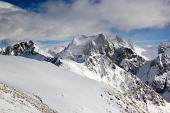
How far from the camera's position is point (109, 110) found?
118 feet

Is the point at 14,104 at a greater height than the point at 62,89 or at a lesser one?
greater

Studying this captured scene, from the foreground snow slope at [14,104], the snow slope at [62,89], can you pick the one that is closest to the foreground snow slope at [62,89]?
the snow slope at [62,89]

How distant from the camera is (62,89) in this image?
36781 millimetres

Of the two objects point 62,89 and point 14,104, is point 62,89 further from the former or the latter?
point 14,104

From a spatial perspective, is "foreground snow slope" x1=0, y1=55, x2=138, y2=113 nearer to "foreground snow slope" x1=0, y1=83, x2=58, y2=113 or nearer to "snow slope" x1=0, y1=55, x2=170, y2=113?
"snow slope" x1=0, y1=55, x2=170, y2=113

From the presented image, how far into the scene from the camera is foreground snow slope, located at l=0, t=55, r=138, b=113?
101 feet

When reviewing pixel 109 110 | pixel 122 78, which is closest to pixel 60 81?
pixel 109 110

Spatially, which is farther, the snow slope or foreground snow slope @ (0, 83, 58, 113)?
the snow slope

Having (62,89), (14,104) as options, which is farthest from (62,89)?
(14,104)

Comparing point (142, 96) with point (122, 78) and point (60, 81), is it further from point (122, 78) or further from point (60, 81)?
point (60, 81)

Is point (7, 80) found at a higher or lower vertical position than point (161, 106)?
higher

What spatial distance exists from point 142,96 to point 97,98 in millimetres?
120831

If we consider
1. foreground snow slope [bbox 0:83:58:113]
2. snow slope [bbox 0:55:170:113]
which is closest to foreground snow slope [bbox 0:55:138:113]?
snow slope [bbox 0:55:170:113]

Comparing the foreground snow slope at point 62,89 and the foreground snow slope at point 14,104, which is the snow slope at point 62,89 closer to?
the foreground snow slope at point 62,89
